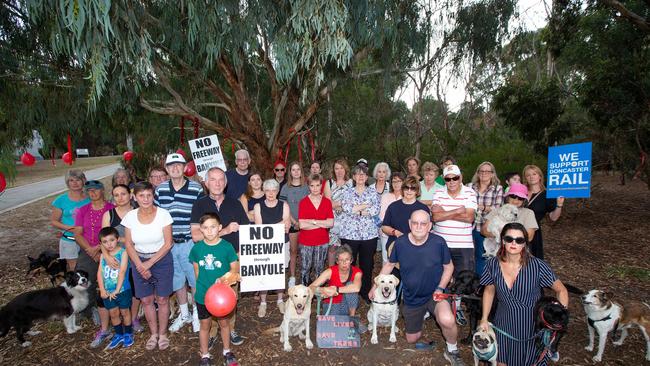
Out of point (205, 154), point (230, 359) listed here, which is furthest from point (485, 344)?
point (205, 154)

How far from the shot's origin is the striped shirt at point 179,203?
395 cm

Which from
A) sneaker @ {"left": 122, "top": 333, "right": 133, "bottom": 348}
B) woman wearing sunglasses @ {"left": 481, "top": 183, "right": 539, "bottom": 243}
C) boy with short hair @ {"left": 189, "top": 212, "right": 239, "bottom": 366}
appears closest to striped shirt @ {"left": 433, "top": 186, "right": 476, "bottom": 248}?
woman wearing sunglasses @ {"left": 481, "top": 183, "right": 539, "bottom": 243}

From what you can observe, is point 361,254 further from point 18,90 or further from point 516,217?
point 18,90

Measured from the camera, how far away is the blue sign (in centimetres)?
491

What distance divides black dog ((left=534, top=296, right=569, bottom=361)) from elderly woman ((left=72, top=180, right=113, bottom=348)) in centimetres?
434

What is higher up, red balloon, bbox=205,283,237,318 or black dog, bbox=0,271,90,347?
red balloon, bbox=205,283,237,318

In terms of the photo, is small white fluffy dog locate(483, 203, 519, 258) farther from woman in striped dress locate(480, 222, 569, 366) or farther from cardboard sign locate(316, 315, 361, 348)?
cardboard sign locate(316, 315, 361, 348)

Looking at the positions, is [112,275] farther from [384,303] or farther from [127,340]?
[384,303]

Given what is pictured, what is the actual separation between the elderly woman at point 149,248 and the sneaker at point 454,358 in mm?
2923

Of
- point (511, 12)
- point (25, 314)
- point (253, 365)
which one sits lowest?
point (253, 365)

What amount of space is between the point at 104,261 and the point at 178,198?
96cm

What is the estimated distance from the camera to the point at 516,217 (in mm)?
3908

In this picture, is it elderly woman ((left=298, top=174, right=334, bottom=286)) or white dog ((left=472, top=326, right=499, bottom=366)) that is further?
elderly woman ((left=298, top=174, right=334, bottom=286))

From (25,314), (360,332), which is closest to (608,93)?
(360,332)
